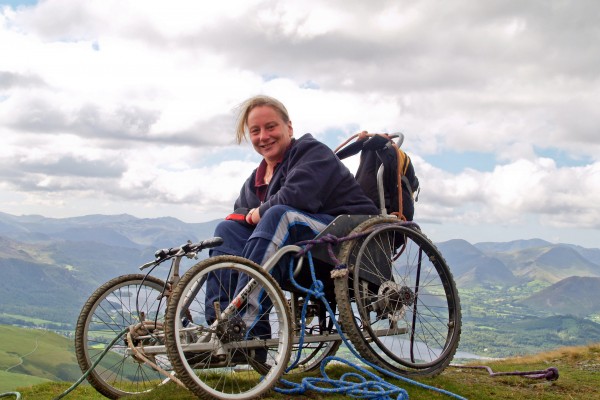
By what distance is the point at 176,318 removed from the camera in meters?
4.20

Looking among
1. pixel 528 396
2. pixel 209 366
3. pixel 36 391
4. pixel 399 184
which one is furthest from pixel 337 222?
pixel 36 391

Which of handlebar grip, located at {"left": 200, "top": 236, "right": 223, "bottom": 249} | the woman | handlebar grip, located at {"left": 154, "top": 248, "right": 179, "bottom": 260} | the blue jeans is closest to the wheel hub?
the blue jeans

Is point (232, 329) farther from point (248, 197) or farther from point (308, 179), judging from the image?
point (248, 197)

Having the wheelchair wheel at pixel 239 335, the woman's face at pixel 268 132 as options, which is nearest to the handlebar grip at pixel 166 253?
the wheelchair wheel at pixel 239 335

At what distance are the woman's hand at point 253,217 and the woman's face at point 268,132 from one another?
0.85m

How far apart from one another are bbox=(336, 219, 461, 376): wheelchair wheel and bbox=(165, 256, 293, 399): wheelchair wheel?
0.88 metres

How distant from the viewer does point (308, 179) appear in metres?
5.70

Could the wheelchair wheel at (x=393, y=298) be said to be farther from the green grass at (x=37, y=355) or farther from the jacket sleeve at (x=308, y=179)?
the green grass at (x=37, y=355)

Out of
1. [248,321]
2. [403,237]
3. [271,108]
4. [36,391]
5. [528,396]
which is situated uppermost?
[271,108]

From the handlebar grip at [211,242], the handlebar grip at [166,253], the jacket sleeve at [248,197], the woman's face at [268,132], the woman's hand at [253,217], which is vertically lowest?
the handlebar grip at [166,253]

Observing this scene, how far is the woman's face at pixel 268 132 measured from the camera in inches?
243

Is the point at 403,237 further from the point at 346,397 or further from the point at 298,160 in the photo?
the point at 346,397

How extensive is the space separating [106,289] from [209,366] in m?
1.66

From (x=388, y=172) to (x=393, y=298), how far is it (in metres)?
1.72
